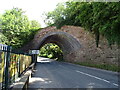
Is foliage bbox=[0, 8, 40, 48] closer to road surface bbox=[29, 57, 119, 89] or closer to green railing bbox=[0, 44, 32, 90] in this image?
road surface bbox=[29, 57, 119, 89]

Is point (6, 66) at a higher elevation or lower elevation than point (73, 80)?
higher

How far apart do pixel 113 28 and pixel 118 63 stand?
6.06 metres

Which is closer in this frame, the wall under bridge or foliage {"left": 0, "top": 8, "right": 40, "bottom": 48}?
the wall under bridge

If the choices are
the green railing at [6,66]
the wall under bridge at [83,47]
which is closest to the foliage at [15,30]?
the wall under bridge at [83,47]

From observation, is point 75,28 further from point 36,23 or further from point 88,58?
point 36,23

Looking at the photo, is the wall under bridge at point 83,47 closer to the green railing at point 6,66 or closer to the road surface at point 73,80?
the road surface at point 73,80

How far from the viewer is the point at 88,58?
23266 millimetres

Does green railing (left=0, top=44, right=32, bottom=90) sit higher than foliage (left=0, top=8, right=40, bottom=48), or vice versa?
foliage (left=0, top=8, right=40, bottom=48)

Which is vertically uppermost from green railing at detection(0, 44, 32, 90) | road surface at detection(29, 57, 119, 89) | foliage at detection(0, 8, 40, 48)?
foliage at detection(0, 8, 40, 48)

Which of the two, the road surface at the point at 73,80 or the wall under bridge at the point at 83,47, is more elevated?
the wall under bridge at the point at 83,47

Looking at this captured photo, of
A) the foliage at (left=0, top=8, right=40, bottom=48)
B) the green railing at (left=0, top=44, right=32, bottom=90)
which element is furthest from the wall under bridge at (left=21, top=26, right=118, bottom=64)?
the green railing at (left=0, top=44, right=32, bottom=90)

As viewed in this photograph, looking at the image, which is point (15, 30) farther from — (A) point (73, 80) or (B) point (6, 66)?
(B) point (6, 66)

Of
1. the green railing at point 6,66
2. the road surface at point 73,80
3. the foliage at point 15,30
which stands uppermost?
the foliage at point 15,30

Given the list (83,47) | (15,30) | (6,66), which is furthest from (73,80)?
(15,30)
